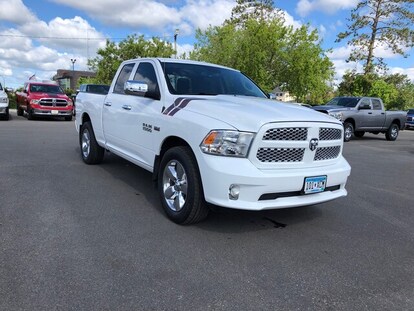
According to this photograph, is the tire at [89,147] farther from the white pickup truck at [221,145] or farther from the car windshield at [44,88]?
the car windshield at [44,88]

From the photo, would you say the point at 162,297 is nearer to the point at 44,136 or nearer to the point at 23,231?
the point at 23,231

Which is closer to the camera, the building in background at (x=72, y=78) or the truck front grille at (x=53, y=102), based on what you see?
the truck front grille at (x=53, y=102)

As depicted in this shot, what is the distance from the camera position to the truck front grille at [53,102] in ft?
59.3

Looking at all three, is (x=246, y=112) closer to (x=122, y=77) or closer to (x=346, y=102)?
(x=122, y=77)

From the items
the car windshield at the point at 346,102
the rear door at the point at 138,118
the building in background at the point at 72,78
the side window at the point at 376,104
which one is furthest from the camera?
the building in background at the point at 72,78

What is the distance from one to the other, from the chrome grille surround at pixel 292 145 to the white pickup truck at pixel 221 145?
0.4 inches

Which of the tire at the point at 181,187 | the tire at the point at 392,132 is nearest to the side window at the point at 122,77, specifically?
the tire at the point at 181,187

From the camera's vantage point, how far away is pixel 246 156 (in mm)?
3830

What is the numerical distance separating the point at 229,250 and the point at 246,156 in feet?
3.09

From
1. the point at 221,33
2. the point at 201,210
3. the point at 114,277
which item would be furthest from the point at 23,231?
the point at 221,33

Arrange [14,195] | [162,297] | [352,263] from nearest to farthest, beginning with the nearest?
1. [162,297]
2. [352,263]
3. [14,195]

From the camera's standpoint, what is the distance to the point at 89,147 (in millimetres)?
7250

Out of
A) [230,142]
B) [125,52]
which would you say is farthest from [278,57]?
[230,142]

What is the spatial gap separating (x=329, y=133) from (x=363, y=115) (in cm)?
1315
